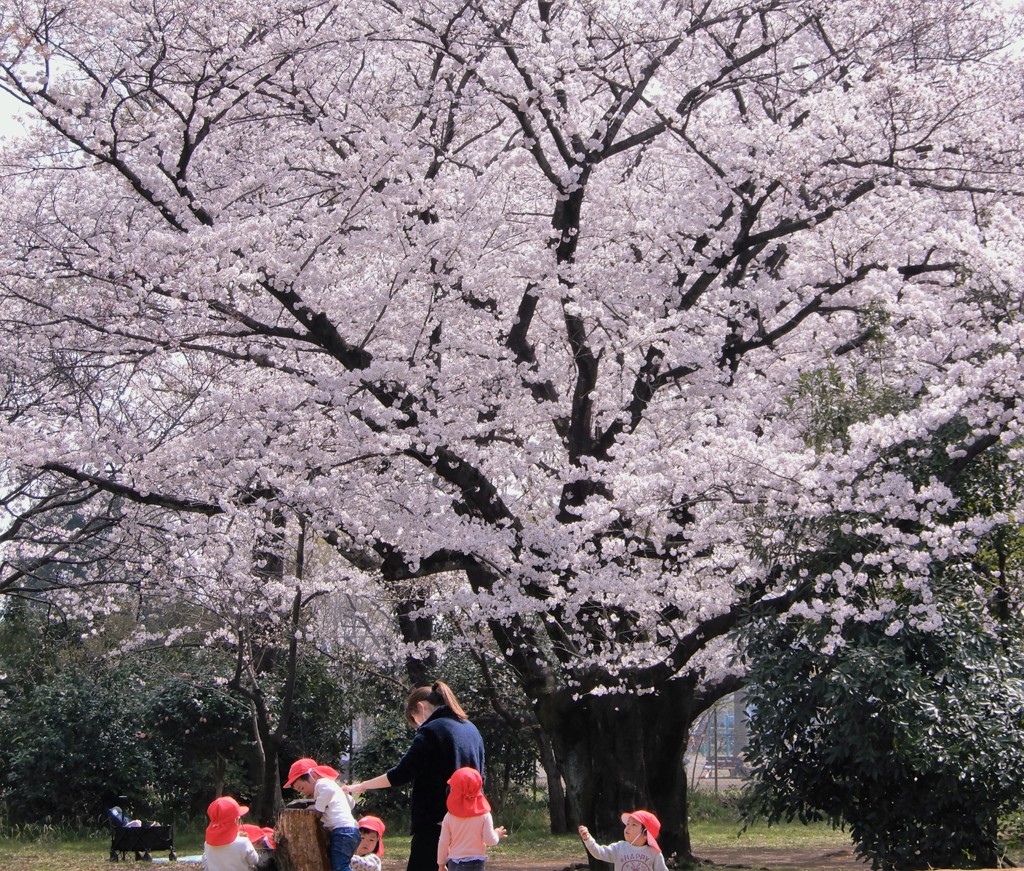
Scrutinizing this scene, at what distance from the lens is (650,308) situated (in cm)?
1016

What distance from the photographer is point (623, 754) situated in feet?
33.1

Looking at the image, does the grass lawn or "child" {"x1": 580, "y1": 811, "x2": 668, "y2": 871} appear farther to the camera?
the grass lawn

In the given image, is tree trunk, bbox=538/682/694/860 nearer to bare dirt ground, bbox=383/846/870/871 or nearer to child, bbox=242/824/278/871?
bare dirt ground, bbox=383/846/870/871

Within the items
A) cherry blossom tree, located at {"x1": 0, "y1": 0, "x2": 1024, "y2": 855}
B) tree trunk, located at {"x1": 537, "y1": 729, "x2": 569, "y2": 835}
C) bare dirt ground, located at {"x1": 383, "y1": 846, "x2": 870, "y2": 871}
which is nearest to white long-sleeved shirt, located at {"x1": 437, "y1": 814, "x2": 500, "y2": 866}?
cherry blossom tree, located at {"x1": 0, "y1": 0, "x2": 1024, "y2": 855}

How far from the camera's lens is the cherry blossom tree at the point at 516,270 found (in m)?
9.05

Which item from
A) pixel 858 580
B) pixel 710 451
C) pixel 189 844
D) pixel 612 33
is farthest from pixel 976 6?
pixel 189 844

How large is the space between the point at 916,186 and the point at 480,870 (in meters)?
6.93

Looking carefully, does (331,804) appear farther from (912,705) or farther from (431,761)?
(912,705)

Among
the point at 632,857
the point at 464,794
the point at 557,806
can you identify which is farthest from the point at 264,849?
the point at 557,806

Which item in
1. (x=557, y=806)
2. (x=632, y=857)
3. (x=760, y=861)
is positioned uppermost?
(x=632, y=857)

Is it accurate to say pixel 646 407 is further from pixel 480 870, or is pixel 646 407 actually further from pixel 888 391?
pixel 480 870

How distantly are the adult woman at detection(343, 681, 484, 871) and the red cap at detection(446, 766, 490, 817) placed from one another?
0.41 ft

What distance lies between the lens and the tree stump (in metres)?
4.81

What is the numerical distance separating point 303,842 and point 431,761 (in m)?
0.66
